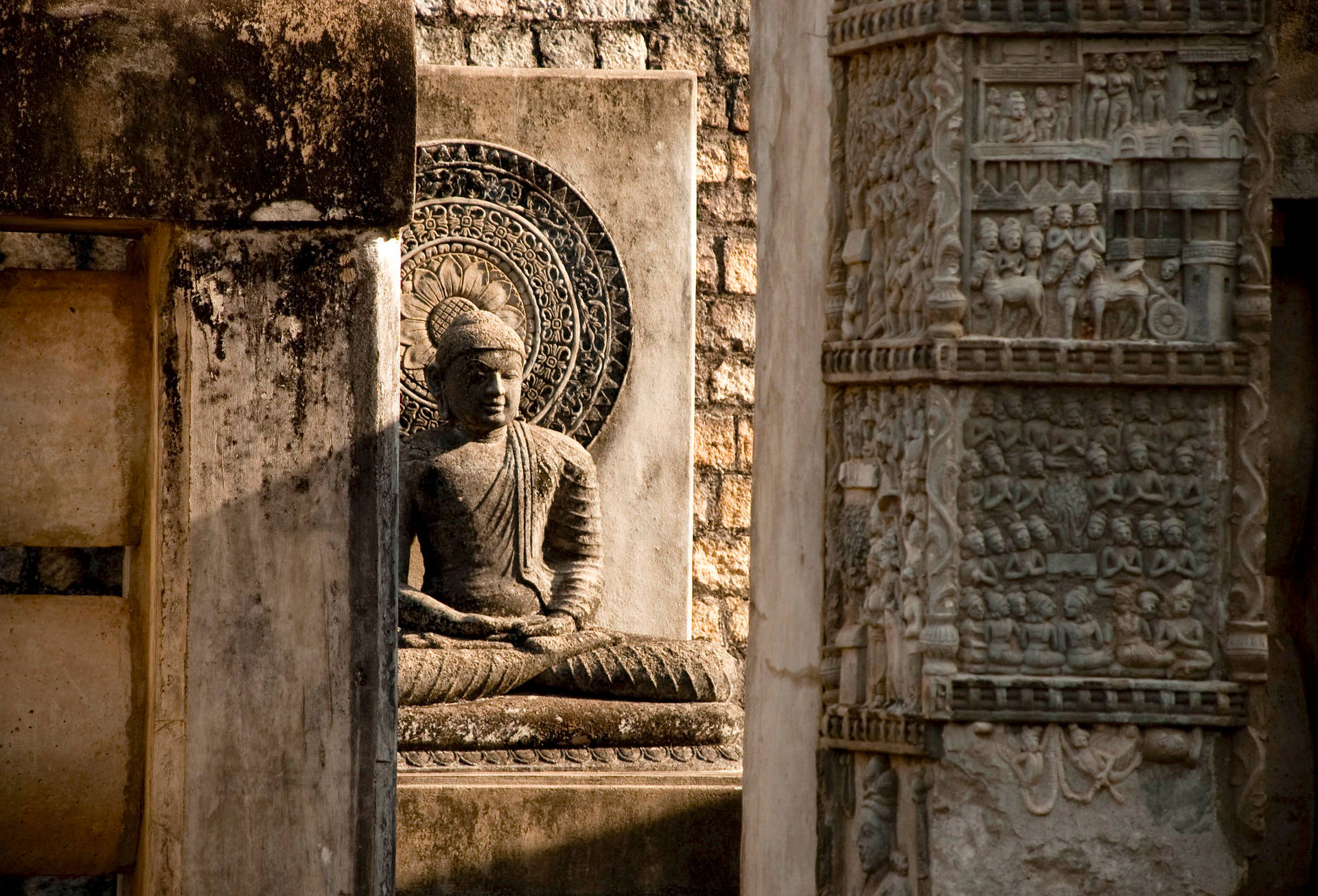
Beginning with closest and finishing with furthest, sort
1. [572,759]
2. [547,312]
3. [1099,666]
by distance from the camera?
[1099,666] < [572,759] < [547,312]

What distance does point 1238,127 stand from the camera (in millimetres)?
3982

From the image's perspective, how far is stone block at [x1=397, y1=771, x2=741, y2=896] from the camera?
571 centimetres

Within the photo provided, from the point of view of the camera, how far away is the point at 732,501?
8094 millimetres

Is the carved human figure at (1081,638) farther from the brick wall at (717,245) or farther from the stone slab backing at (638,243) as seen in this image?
the brick wall at (717,245)

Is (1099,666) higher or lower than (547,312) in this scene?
lower

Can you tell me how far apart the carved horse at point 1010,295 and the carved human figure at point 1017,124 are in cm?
27

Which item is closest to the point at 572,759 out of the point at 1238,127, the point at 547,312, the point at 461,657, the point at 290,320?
the point at 461,657

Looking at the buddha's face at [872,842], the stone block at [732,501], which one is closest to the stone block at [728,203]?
the stone block at [732,501]

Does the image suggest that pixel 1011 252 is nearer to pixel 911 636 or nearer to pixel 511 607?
pixel 911 636

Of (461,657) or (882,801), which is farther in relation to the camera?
(461,657)

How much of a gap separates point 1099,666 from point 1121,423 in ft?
1.68

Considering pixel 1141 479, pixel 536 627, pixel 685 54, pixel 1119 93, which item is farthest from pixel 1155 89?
pixel 685 54

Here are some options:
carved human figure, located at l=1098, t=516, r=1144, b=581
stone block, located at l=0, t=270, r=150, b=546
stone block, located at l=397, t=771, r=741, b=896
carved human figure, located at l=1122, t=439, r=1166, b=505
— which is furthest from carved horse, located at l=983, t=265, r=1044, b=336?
stone block, located at l=397, t=771, r=741, b=896

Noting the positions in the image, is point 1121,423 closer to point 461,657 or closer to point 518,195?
point 461,657
